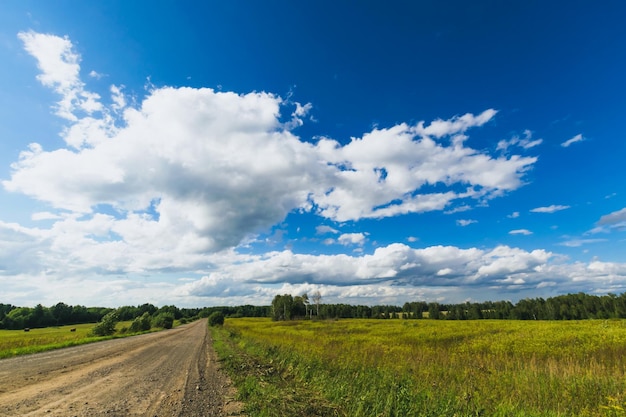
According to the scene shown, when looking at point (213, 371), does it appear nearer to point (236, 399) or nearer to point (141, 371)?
point (141, 371)

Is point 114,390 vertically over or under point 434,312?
over

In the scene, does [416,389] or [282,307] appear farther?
[282,307]

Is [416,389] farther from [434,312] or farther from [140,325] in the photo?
[434,312]

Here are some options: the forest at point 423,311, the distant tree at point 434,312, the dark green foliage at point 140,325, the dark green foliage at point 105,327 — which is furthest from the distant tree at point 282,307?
the dark green foliage at point 105,327

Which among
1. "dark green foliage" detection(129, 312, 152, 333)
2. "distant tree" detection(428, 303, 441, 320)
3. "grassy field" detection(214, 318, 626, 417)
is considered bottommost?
"distant tree" detection(428, 303, 441, 320)

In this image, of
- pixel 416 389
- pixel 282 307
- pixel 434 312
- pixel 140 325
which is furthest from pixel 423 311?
pixel 416 389

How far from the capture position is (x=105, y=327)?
182 ft

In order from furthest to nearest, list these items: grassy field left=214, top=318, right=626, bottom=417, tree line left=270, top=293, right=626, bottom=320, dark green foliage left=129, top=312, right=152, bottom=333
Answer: tree line left=270, top=293, right=626, bottom=320 → dark green foliage left=129, top=312, right=152, bottom=333 → grassy field left=214, top=318, right=626, bottom=417

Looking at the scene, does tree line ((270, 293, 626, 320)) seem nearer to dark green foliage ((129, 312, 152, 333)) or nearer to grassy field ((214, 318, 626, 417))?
dark green foliage ((129, 312, 152, 333))

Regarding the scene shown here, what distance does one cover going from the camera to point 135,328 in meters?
70.5

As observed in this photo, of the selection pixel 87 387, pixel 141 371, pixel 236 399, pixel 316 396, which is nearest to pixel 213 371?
pixel 141 371

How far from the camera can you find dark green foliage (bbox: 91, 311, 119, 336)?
54188 millimetres

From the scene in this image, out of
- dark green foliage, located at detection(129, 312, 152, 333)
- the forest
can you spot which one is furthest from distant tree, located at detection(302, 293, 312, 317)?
dark green foliage, located at detection(129, 312, 152, 333)

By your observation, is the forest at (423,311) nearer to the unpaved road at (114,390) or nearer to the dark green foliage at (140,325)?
the dark green foliage at (140,325)
